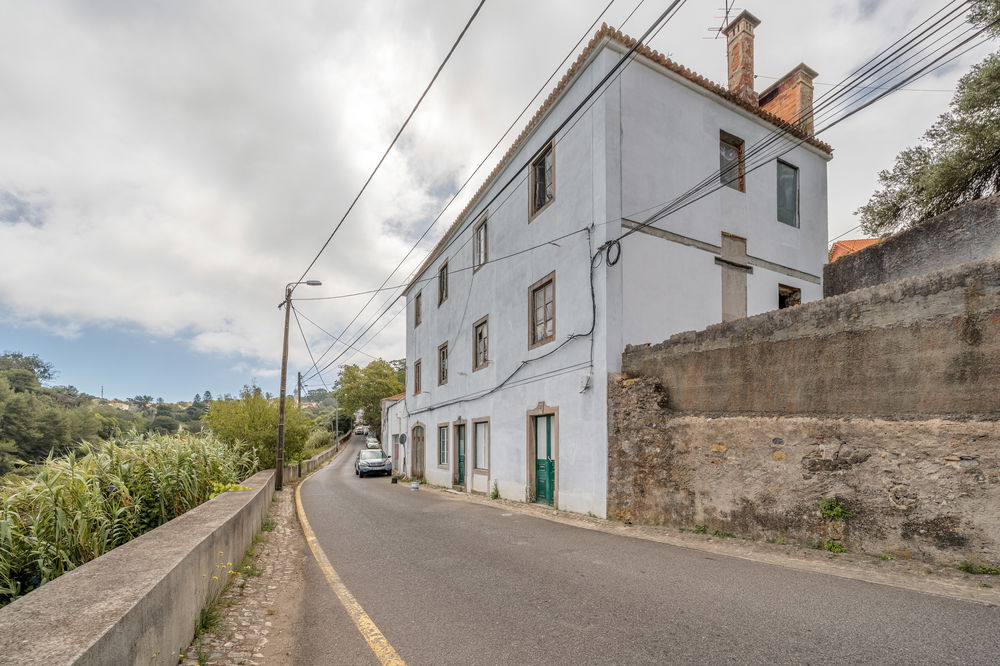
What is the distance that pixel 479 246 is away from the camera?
59.8 feet

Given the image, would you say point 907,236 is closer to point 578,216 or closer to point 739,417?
point 739,417

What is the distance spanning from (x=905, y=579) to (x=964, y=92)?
14.8 m

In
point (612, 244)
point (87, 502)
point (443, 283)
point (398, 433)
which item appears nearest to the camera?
point (87, 502)

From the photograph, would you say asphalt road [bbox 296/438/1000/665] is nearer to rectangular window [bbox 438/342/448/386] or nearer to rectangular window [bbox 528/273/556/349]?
rectangular window [bbox 528/273/556/349]

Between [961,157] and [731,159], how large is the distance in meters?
6.26

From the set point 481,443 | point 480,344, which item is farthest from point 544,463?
point 480,344

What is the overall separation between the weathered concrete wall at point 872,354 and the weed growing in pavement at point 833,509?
1111mm

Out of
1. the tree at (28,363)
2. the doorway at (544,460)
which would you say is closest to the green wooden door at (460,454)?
the doorway at (544,460)

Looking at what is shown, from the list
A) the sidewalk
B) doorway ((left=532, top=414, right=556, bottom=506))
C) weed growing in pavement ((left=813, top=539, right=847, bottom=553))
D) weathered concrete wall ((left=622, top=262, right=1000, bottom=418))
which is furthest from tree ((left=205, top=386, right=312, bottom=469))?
weed growing in pavement ((left=813, top=539, right=847, bottom=553))

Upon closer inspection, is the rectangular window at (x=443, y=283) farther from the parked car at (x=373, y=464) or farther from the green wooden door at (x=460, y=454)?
the parked car at (x=373, y=464)

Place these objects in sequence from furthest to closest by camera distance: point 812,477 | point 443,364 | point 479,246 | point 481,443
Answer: point 443,364 < point 479,246 < point 481,443 < point 812,477

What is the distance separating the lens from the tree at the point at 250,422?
1667 centimetres

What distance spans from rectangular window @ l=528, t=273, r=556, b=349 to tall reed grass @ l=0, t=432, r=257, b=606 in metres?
7.86

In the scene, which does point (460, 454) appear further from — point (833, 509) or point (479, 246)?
point (833, 509)
